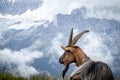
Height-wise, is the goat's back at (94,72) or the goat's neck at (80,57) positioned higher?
the goat's back at (94,72)

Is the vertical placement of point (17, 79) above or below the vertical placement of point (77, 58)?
below

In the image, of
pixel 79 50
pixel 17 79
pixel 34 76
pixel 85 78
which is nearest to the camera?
pixel 85 78

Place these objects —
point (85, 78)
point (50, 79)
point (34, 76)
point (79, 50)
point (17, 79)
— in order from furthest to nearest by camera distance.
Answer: point (34, 76)
point (50, 79)
point (17, 79)
point (79, 50)
point (85, 78)

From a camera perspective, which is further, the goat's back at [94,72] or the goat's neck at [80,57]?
the goat's neck at [80,57]

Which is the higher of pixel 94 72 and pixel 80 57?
pixel 94 72

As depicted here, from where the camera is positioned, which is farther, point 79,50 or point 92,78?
point 79,50

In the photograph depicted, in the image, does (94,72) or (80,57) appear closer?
(94,72)

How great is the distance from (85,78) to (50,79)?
43.8 ft

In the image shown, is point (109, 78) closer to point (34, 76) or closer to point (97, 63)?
point (97, 63)

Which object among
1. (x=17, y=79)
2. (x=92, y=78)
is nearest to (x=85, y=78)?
(x=92, y=78)

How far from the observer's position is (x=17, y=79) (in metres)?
17.8

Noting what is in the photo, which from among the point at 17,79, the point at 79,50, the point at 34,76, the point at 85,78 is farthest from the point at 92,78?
the point at 34,76

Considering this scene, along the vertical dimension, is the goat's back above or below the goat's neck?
above

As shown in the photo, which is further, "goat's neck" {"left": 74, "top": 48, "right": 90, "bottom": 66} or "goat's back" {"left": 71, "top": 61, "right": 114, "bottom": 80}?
"goat's neck" {"left": 74, "top": 48, "right": 90, "bottom": 66}
